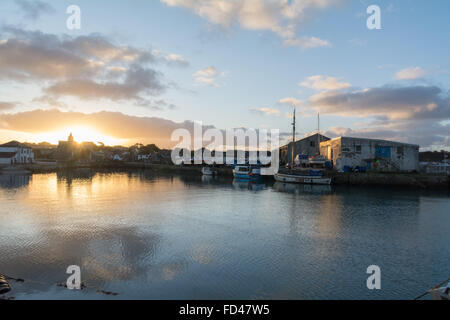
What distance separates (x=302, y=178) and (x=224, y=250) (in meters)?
38.5

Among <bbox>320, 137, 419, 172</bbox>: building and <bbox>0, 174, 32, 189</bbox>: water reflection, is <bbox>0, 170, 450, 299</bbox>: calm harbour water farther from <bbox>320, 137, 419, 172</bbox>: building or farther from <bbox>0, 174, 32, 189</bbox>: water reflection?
<bbox>320, 137, 419, 172</bbox>: building

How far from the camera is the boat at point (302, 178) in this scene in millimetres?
48769

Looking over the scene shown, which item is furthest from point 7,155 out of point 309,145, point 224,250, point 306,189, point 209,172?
point 224,250

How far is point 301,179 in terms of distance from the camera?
168 feet

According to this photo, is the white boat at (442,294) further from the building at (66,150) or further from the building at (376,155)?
the building at (66,150)

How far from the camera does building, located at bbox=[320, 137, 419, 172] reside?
4994 centimetres

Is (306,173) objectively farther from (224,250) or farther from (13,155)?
(13,155)

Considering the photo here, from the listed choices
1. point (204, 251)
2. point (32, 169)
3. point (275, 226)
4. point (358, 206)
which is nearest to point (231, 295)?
point (204, 251)

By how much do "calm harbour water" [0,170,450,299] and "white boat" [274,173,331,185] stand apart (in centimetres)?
2076

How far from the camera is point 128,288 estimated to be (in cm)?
1028

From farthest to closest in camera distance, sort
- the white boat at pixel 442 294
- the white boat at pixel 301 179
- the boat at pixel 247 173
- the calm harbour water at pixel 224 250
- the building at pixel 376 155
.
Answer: the boat at pixel 247 173 < the building at pixel 376 155 < the white boat at pixel 301 179 < the calm harbour water at pixel 224 250 < the white boat at pixel 442 294

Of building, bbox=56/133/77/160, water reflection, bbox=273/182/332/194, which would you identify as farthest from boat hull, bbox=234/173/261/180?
building, bbox=56/133/77/160

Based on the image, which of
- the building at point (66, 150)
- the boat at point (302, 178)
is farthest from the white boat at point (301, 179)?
the building at point (66, 150)
